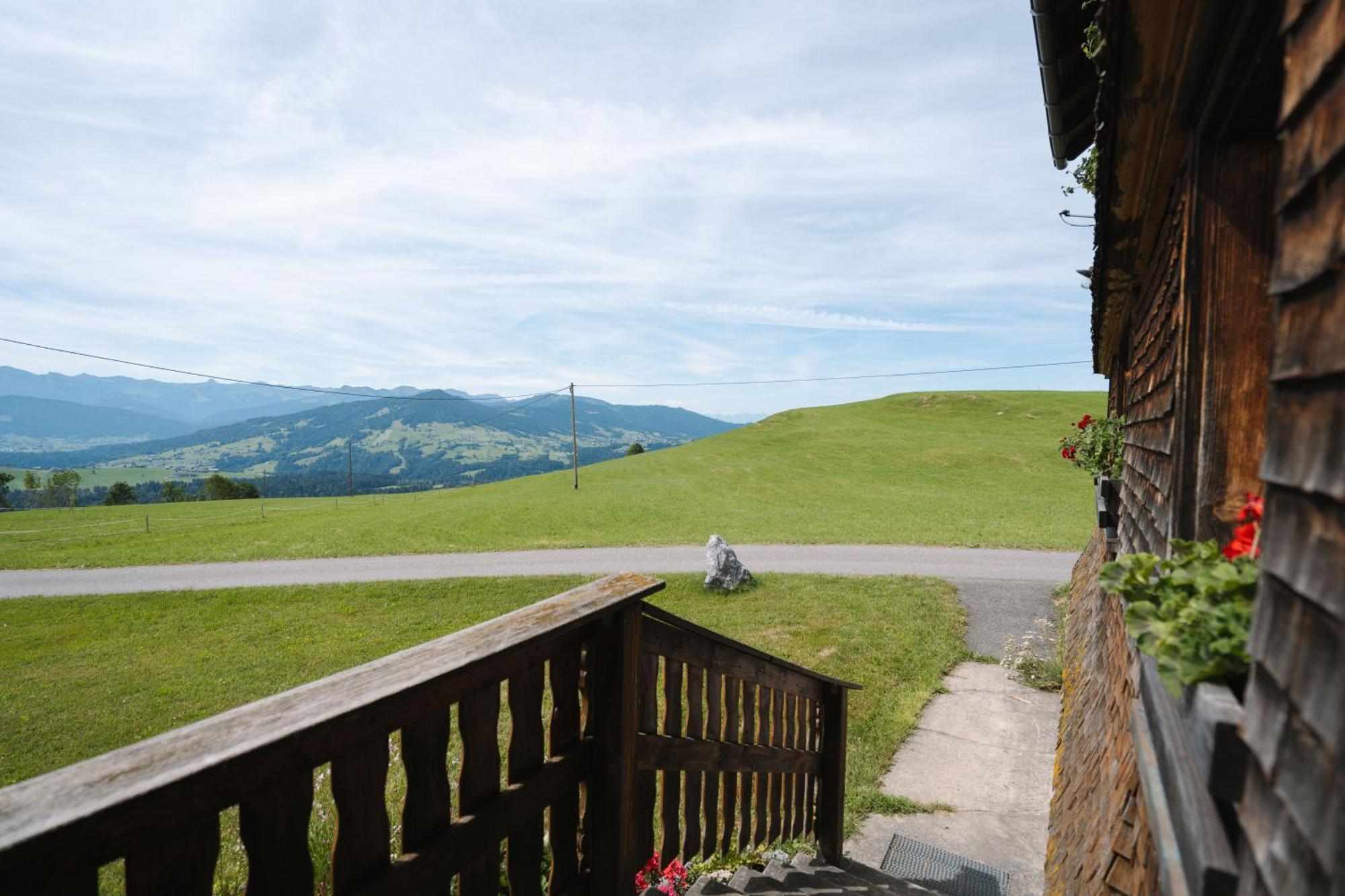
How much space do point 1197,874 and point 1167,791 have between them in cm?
40

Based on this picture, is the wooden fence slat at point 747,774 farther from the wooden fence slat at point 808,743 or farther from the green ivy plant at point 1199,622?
the green ivy plant at point 1199,622

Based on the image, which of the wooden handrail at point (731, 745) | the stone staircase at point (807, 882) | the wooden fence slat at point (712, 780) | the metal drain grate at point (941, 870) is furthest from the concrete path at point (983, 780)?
the wooden fence slat at point (712, 780)

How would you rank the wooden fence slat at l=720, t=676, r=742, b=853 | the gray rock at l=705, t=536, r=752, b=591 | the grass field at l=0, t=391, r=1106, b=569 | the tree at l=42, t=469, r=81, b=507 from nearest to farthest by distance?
the wooden fence slat at l=720, t=676, r=742, b=853
the gray rock at l=705, t=536, r=752, b=591
the grass field at l=0, t=391, r=1106, b=569
the tree at l=42, t=469, r=81, b=507

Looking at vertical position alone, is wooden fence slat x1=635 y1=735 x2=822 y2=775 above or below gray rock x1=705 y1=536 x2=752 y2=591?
above

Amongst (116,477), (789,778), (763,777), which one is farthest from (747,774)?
(116,477)

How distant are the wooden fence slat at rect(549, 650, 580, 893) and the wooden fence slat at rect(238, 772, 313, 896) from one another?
87 centimetres

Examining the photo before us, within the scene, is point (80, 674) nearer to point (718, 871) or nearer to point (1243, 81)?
point (718, 871)

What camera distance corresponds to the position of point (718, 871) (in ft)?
15.4

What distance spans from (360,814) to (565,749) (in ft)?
2.61

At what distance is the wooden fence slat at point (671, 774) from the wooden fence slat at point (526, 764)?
0.69m

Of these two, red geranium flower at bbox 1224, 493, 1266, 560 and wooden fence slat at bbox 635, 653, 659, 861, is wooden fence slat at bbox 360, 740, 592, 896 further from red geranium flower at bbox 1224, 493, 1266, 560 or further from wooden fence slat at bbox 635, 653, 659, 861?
red geranium flower at bbox 1224, 493, 1266, 560

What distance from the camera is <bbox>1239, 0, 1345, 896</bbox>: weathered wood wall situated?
0.92 metres

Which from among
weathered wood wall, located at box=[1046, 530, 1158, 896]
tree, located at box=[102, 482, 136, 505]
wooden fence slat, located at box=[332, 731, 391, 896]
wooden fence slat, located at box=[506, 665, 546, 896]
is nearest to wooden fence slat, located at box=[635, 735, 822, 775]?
wooden fence slat, located at box=[506, 665, 546, 896]

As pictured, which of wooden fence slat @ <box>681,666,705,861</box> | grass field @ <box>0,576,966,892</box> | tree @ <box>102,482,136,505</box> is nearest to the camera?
wooden fence slat @ <box>681,666,705,861</box>
